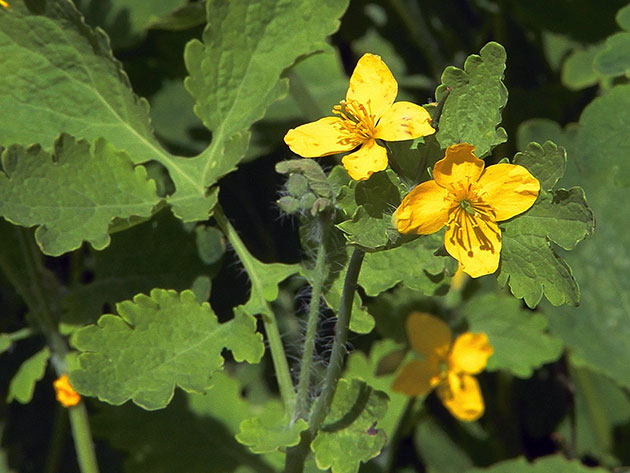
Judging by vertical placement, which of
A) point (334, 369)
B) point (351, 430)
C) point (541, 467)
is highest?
point (334, 369)

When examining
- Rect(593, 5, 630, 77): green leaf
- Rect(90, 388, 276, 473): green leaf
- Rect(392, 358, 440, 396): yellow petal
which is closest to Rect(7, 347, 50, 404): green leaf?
Rect(90, 388, 276, 473): green leaf

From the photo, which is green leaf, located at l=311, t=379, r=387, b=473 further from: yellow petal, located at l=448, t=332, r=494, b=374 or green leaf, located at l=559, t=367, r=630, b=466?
green leaf, located at l=559, t=367, r=630, b=466

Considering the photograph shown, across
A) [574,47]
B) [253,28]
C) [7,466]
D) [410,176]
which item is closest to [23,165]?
[253,28]

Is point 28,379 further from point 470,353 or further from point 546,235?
point 546,235

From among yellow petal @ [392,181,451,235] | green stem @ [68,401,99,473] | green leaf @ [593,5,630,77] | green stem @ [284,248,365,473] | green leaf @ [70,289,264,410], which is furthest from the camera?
green stem @ [68,401,99,473]

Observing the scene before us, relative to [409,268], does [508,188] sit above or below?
above

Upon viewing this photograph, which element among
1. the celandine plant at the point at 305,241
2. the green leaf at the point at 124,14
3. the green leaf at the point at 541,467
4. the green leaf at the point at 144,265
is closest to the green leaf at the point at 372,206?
the celandine plant at the point at 305,241

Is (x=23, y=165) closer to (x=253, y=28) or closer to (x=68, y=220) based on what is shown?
(x=68, y=220)

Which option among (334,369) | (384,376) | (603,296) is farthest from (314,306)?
(603,296)
